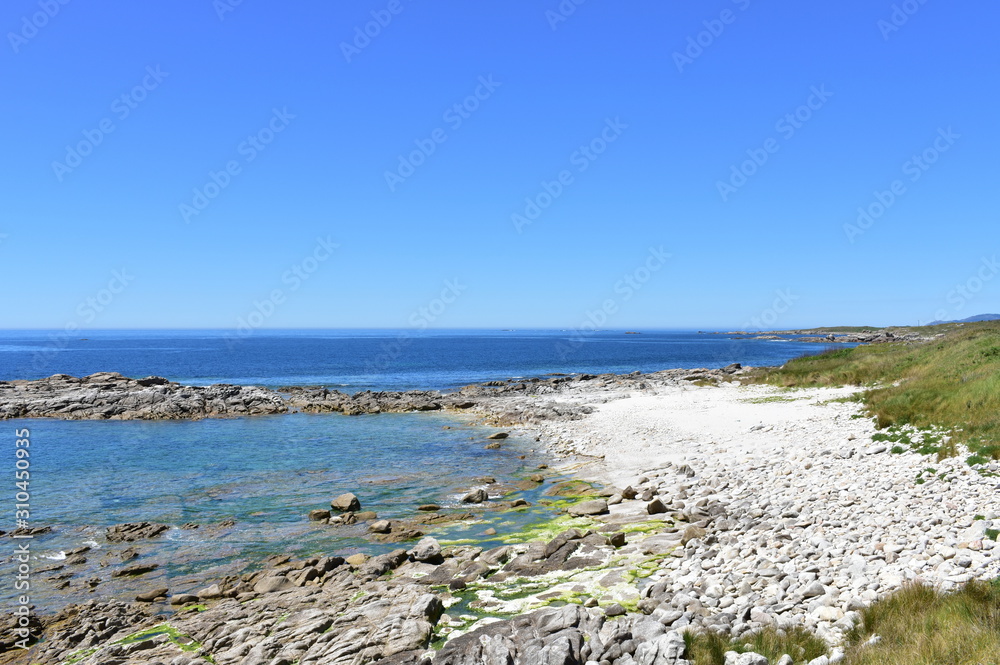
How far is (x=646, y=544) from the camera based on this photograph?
14000 millimetres

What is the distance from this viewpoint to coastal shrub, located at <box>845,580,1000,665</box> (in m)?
6.62

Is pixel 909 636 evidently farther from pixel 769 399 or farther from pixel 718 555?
pixel 769 399

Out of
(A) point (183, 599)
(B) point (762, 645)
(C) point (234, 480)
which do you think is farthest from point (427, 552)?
(C) point (234, 480)

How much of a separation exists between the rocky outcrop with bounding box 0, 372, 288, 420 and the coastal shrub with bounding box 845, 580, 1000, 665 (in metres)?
46.6

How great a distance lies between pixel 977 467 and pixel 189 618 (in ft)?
57.7

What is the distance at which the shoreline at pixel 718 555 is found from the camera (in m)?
9.30

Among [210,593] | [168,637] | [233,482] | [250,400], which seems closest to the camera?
[168,637]

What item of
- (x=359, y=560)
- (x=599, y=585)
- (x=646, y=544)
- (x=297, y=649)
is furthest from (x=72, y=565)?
(x=646, y=544)

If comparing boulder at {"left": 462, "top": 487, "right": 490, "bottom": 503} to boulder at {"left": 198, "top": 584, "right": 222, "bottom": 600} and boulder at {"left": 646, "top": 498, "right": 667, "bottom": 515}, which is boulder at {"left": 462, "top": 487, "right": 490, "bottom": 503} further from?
boulder at {"left": 198, "top": 584, "right": 222, "bottom": 600}

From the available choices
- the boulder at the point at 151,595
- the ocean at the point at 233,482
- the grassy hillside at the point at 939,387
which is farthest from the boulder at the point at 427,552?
the grassy hillside at the point at 939,387

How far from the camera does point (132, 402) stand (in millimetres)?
48031

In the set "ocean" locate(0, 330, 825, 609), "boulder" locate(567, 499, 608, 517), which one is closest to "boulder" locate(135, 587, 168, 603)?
"ocean" locate(0, 330, 825, 609)

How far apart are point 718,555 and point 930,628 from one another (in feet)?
16.0

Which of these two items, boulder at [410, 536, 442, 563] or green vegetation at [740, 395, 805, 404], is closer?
boulder at [410, 536, 442, 563]
